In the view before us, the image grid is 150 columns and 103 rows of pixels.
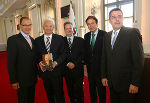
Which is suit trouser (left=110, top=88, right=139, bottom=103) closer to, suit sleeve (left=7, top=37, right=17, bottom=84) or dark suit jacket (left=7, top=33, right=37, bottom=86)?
dark suit jacket (left=7, top=33, right=37, bottom=86)

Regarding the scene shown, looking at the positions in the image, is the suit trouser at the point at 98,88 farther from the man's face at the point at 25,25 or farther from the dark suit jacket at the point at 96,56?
the man's face at the point at 25,25

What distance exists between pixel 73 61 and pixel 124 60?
106 cm

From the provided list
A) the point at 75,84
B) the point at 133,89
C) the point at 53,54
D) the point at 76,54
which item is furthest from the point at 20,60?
the point at 133,89

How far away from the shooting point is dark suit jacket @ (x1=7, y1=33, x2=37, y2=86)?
6.96ft

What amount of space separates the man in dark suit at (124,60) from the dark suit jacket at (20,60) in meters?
1.20

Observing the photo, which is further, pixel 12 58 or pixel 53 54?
pixel 53 54

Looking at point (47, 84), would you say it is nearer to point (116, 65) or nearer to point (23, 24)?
point (23, 24)

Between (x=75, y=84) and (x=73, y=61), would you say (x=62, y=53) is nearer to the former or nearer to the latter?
(x=73, y=61)

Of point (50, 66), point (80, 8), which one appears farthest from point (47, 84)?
point (80, 8)

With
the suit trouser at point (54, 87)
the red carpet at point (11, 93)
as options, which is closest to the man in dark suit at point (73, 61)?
the suit trouser at point (54, 87)

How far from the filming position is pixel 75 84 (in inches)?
107

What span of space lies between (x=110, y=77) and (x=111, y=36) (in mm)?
557

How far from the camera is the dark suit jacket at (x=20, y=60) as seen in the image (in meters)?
2.12

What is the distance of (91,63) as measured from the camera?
2.47 metres
